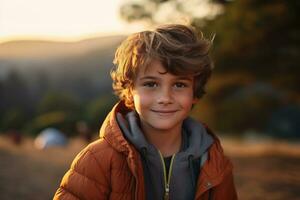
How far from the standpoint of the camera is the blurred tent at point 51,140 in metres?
9.95

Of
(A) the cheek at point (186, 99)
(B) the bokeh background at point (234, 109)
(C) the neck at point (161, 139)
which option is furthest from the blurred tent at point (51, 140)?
(A) the cheek at point (186, 99)

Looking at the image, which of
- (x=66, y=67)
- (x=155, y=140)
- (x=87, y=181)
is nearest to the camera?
(x=87, y=181)

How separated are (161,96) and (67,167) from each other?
570 cm

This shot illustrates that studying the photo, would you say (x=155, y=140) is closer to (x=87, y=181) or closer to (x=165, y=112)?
(x=165, y=112)

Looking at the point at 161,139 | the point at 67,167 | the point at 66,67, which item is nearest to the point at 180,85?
the point at 161,139

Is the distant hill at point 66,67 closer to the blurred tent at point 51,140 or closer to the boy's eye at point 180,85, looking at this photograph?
the blurred tent at point 51,140

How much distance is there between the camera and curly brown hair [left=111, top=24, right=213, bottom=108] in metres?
1.95

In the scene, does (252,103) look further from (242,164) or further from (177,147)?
(177,147)

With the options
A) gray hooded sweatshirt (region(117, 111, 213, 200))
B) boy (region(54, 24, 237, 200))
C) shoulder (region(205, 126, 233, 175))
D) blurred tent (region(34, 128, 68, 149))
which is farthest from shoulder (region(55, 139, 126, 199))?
blurred tent (region(34, 128, 68, 149))

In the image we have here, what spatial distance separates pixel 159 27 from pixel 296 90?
5660 millimetres

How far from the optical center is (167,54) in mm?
1948

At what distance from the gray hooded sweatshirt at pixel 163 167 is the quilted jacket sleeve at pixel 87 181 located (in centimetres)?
17

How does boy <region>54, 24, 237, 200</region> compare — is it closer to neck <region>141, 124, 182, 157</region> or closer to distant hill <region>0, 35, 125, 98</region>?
neck <region>141, 124, 182, 157</region>

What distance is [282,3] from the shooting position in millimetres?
6164
